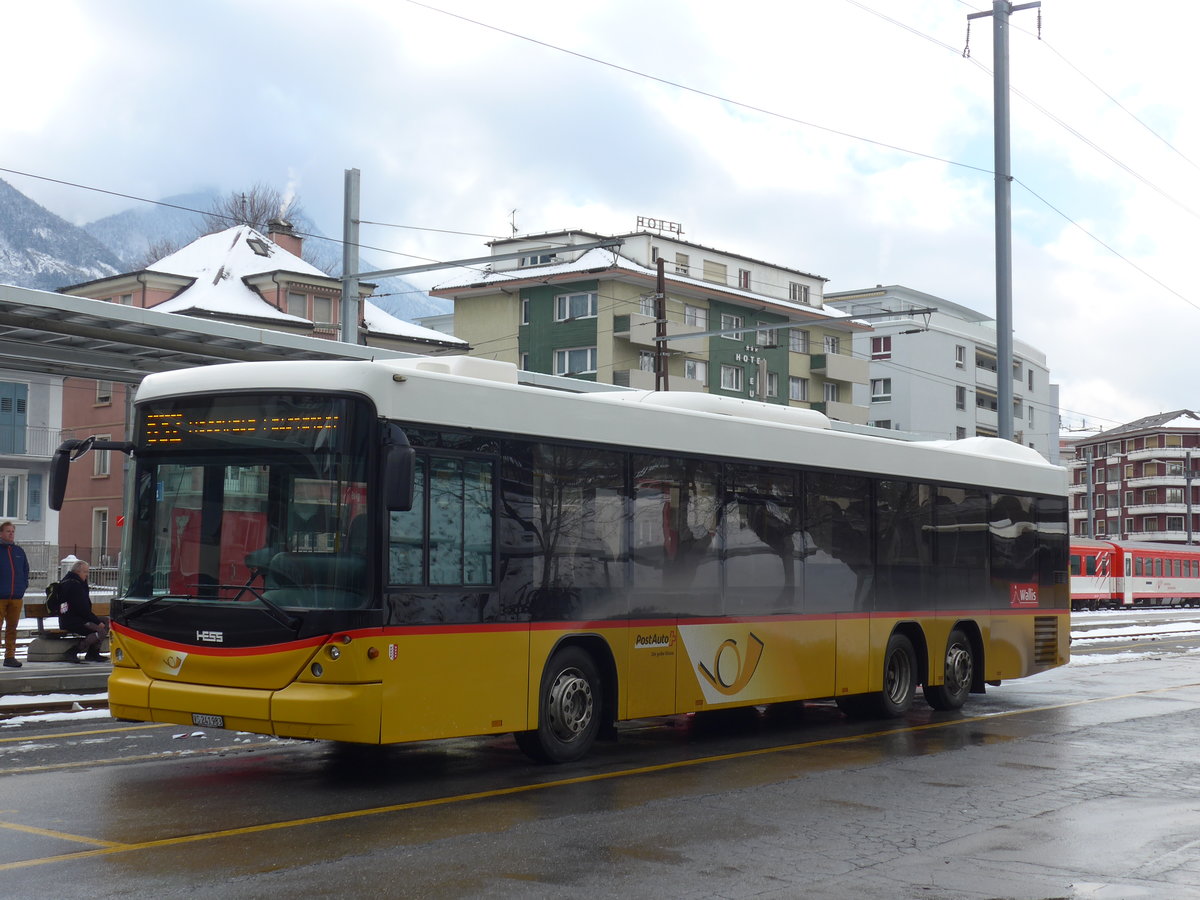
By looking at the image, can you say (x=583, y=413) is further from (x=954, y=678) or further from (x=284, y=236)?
(x=284, y=236)

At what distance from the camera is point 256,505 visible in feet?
32.8

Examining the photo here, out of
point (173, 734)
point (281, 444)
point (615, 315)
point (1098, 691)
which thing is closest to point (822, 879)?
point (281, 444)

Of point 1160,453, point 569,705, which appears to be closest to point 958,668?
point 569,705

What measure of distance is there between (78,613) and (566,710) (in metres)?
9.98

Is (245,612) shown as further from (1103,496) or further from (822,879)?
(1103,496)

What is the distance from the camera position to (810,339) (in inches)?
3241

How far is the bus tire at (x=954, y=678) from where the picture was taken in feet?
54.0

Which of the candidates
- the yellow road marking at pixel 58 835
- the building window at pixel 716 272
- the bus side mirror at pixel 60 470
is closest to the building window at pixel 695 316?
the building window at pixel 716 272

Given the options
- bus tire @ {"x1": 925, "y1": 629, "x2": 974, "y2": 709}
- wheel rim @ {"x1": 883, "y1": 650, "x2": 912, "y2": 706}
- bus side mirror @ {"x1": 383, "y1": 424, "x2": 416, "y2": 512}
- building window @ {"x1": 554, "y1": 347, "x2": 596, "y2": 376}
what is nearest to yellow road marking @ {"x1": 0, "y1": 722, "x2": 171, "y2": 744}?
bus side mirror @ {"x1": 383, "y1": 424, "x2": 416, "y2": 512}

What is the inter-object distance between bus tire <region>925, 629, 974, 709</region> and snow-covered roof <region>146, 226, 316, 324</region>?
46.8 metres

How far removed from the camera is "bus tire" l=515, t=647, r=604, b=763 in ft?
36.6

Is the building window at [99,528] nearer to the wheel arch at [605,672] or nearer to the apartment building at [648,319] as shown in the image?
the apartment building at [648,319]

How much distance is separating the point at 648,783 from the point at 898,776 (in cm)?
205

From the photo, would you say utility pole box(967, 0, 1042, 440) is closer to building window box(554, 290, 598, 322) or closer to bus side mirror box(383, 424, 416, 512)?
bus side mirror box(383, 424, 416, 512)
